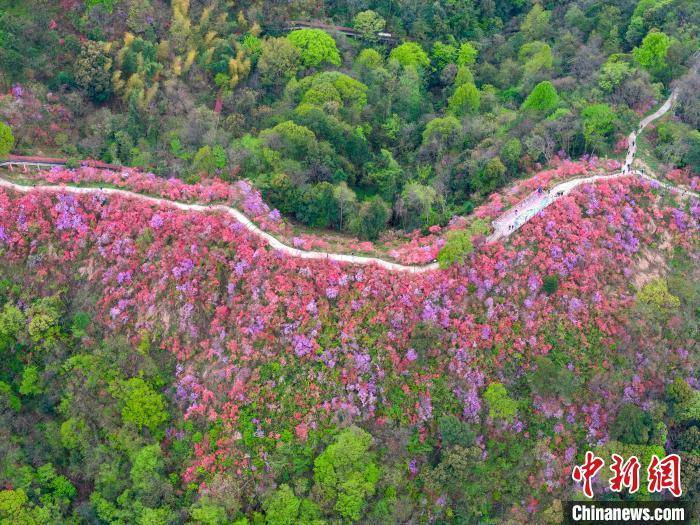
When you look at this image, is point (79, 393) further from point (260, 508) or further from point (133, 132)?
point (133, 132)

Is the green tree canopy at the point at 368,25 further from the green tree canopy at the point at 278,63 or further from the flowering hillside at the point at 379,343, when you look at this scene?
the flowering hillside at the point at 379,343

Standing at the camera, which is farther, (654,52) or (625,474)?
(654,52)

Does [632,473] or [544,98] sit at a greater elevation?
[544,98]

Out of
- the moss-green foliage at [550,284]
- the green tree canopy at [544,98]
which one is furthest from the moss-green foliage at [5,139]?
the green tree canopy at [544,98]

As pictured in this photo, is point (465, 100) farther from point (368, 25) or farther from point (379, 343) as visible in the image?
point (379, 343)

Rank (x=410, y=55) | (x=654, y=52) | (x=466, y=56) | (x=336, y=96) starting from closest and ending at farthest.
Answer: (x=336, y=96)
(x=654, y=52)
(x=410, y=55)
(x=466, y=56)

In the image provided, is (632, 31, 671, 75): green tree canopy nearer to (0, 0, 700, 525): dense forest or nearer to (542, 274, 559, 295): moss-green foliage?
(0, 0, 700, 525): dense forest

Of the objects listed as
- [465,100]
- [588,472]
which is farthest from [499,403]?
[465,100]
